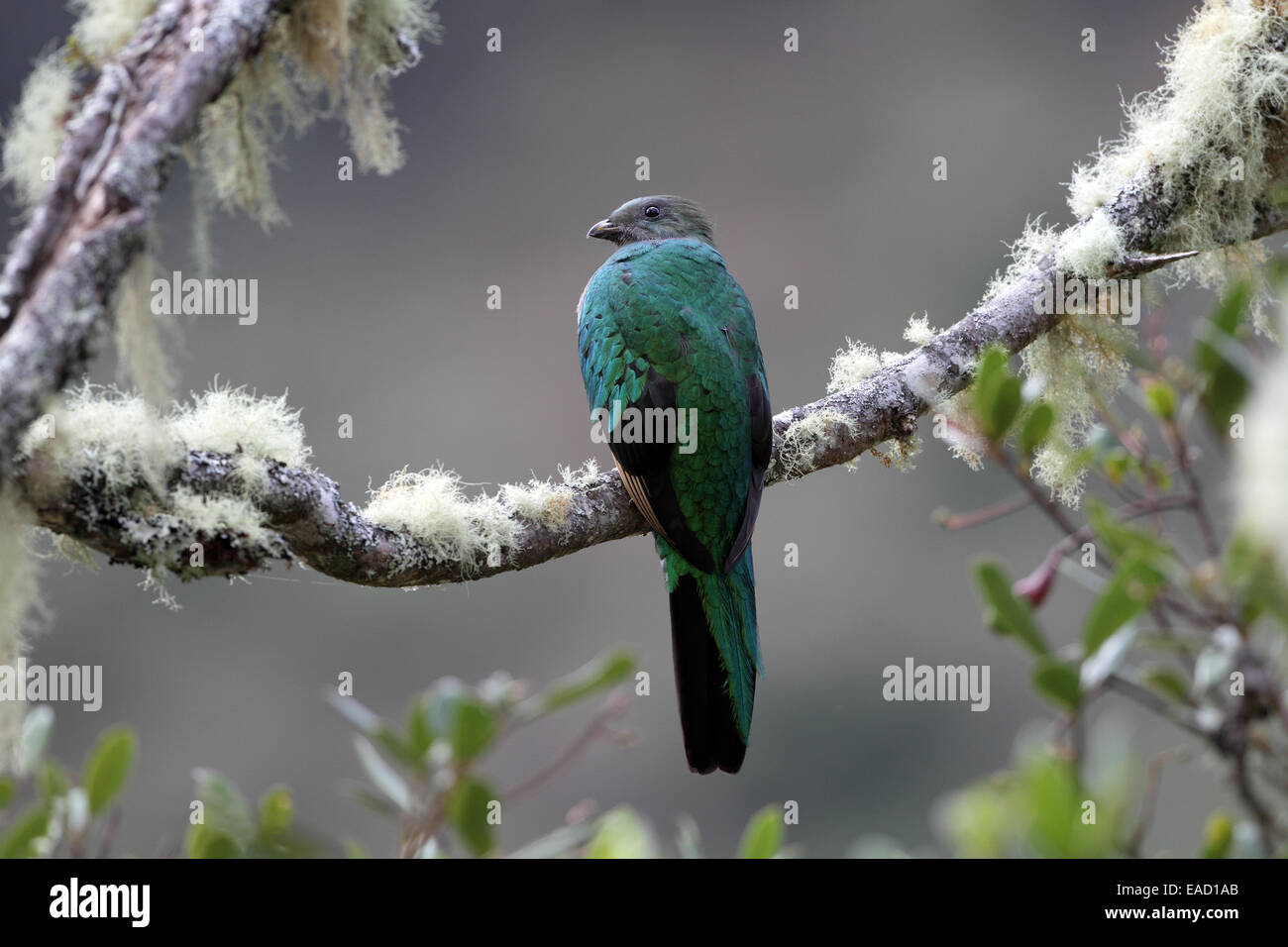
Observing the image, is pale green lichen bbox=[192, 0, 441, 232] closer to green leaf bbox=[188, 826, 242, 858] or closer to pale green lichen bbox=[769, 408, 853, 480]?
green leaf bbox=[188, 826, 242, 858]

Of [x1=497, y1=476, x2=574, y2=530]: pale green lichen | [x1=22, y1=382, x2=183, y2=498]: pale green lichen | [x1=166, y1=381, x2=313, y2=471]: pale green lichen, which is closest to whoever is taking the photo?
[x1=22, y1=382, x2=183, y2=498]: pale green lichen

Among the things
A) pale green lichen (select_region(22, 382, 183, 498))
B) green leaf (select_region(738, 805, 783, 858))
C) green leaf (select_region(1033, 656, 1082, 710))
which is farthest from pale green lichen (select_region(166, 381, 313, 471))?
green leaf (select_region(1033, 656, 1082, 710))

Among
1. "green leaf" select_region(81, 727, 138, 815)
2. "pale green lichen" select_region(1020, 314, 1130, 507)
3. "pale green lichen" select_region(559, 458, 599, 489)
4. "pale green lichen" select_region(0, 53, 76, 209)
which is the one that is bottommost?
"green leaf" select_region(81, 727, 138, 815)

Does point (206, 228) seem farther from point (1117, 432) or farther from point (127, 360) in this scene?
point (1117, 432)

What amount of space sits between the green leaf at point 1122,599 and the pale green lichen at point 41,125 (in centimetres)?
145

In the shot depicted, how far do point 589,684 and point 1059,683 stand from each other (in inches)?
15.8

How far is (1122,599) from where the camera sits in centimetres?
88

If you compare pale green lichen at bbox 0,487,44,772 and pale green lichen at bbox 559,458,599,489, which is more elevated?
pale green lichen at bbox 559,458,599,489

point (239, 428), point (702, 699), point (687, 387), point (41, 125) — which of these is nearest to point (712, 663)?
point (702, 699)

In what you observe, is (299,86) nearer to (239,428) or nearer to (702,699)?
(239,428)

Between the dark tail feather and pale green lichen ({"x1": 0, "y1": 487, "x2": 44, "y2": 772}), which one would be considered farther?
the dark tail feather

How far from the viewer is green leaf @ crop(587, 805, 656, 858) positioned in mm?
1060

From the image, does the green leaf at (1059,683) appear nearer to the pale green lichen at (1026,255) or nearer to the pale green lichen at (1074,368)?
the pale green lichen at (1074,368)

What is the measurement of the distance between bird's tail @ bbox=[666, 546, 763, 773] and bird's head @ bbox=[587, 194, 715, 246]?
1.21 metres
